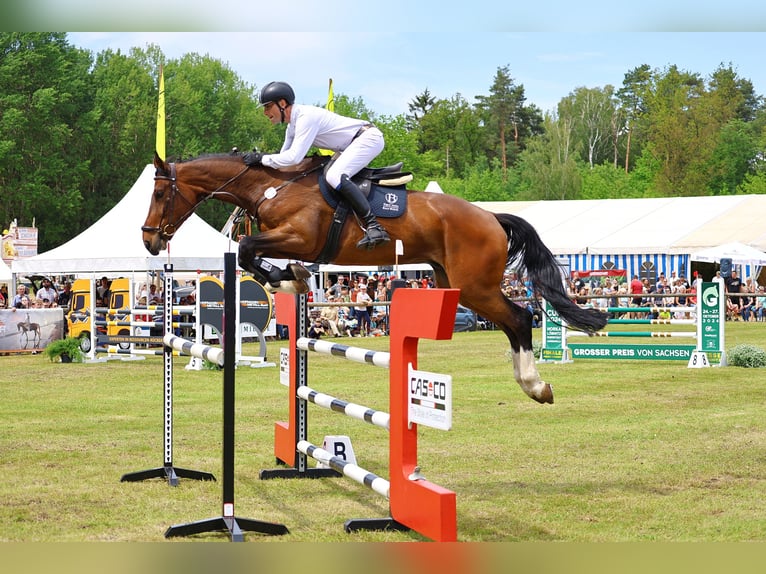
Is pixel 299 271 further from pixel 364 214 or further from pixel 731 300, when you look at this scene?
pixel 731 300

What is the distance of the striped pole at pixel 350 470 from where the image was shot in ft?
14.7

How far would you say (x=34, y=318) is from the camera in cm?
1770

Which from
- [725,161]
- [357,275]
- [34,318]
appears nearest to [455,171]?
[725,161]

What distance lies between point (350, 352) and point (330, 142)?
61.0 inches

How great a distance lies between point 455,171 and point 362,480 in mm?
67198

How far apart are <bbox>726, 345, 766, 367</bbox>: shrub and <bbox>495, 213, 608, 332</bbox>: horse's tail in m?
8.28

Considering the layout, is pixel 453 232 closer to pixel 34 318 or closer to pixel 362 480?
pixel 362 480

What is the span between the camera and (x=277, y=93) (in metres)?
5.67

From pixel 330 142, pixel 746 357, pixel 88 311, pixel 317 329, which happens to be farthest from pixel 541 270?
pixel 317 329

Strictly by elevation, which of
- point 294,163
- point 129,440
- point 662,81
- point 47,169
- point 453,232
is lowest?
point 129,440

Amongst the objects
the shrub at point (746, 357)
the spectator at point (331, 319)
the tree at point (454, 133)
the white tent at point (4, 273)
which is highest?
the tree at point (454, 133)

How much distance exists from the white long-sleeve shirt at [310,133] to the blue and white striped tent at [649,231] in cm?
2270

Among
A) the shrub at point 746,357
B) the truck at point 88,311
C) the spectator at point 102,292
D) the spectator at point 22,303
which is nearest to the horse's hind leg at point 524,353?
the shrub at point 746,357

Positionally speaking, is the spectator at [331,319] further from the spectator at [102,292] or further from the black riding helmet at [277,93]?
the black riding helmet at [277,93]
